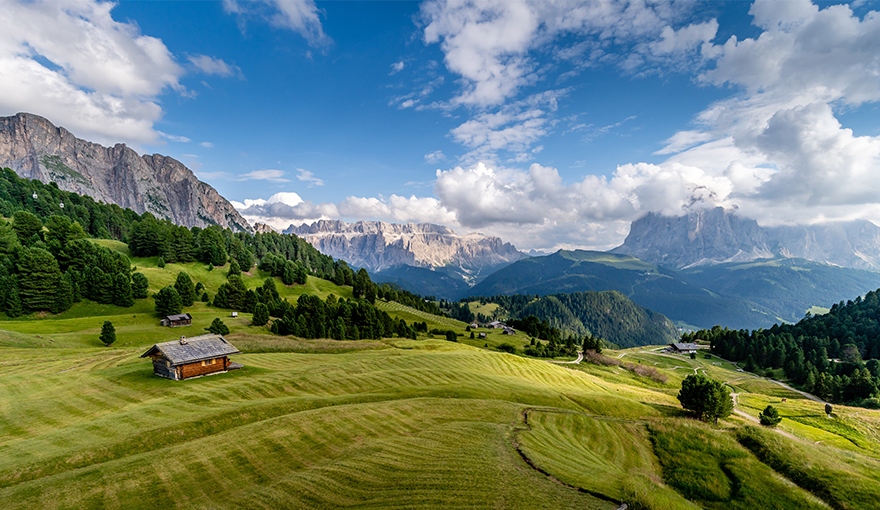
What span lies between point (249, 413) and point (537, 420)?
28036 millimetres

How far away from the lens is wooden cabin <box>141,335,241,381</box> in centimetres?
4484

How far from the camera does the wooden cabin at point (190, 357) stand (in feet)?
147

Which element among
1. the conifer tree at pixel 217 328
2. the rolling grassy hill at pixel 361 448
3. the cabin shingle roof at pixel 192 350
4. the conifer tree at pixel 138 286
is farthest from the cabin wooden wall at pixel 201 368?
the conifer tree at pixel 138 286

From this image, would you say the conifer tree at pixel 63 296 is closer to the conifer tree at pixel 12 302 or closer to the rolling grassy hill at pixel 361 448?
the conifer tree at pixel 12 302

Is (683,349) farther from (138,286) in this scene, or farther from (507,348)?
(138,286)

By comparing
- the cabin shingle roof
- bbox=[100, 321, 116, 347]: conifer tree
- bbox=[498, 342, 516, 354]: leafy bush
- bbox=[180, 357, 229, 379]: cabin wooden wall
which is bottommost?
bbox=[498, 342, 516, 354]: leafy bush

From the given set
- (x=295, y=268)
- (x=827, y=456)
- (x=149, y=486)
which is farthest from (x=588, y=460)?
(x=295, y=268)

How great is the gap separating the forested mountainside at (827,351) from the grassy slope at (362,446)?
6706 cm

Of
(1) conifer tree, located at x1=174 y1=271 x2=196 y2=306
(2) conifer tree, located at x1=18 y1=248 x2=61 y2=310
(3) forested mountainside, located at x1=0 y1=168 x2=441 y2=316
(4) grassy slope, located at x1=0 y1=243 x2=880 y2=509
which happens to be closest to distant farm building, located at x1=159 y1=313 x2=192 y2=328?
(1) conifer tree, located at x1=174 y1=271 x2=196 y2=306

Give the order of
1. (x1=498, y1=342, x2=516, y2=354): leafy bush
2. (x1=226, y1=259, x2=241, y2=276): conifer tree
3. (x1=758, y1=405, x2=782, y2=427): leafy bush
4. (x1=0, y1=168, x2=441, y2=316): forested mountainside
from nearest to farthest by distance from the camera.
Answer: (x1=758, y1=405, x2=782, y2=427): leafy bush, (x1=0, y1=168, x2=441, y2=316): forested mountainside, (x1=498, y1=342, x2=516, y2=354): leafy bush, (x1=226, y1=259, x2=241, y2=276): conifer tree

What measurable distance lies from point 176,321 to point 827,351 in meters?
228

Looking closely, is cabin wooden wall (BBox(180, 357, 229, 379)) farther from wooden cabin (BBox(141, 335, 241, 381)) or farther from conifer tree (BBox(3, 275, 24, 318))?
conifer tree (BBox(3, 275, 24, 318))

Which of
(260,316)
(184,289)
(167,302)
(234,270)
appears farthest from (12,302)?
→ (234,270)

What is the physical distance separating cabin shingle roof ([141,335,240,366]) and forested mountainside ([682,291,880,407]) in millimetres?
151061
